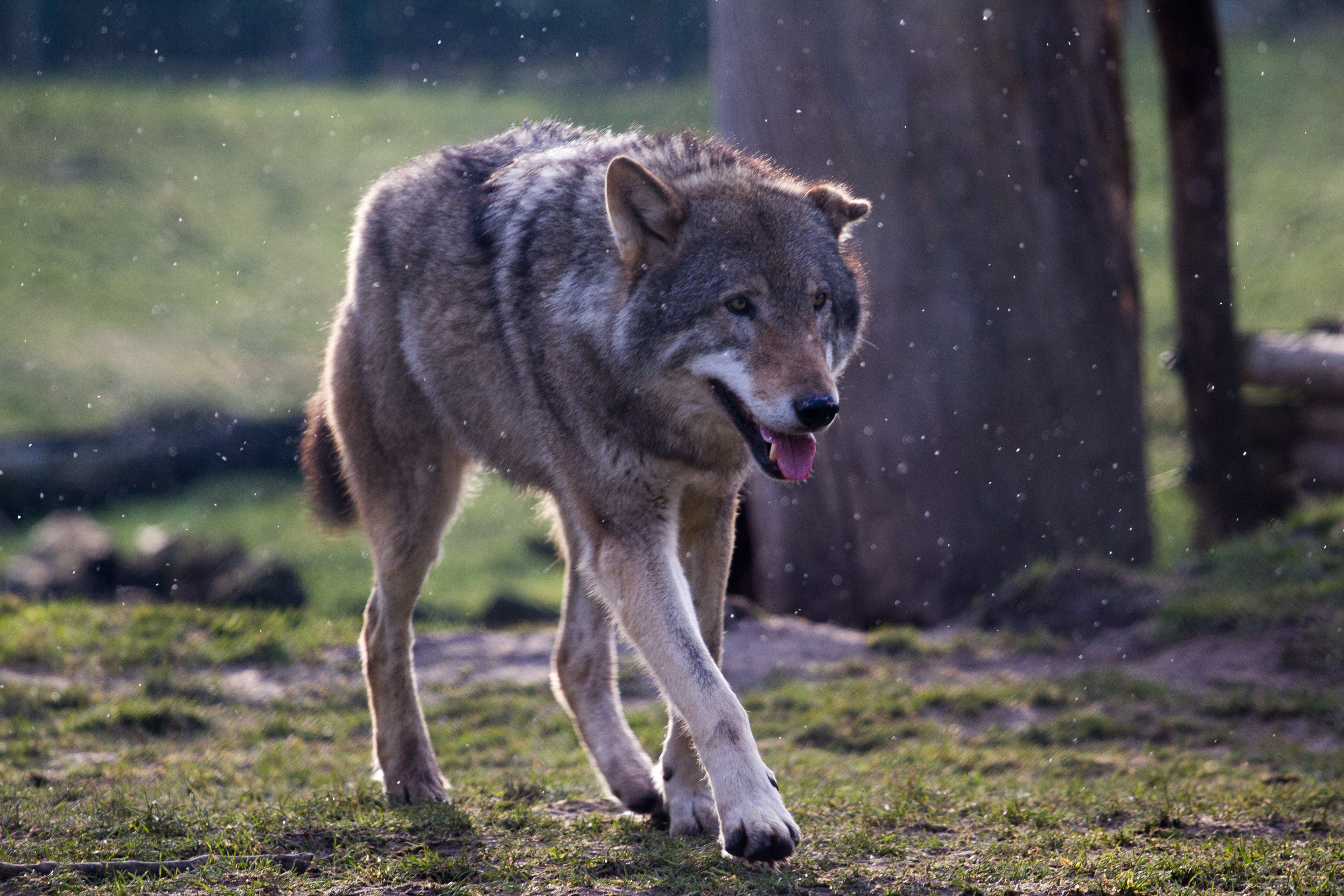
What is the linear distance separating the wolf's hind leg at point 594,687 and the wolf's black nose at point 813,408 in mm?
1173

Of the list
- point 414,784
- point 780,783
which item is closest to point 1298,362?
point 780,783

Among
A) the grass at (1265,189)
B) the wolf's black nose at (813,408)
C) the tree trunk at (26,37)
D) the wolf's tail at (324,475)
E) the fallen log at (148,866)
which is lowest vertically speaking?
the fallen log at (148,866)

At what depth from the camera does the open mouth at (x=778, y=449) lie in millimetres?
3432

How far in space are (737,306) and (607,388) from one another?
497mm

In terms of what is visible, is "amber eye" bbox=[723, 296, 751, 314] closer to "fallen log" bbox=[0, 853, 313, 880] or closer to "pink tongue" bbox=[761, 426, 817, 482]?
"pink tongue" bbox=[761, 426, 817, 482]

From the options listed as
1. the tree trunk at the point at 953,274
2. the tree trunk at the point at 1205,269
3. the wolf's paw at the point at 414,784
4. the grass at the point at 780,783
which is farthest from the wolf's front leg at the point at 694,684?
the tree trunk at the point at 1205,269

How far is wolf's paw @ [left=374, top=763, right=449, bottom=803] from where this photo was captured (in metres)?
4.21

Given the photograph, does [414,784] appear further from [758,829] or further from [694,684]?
[758,829]

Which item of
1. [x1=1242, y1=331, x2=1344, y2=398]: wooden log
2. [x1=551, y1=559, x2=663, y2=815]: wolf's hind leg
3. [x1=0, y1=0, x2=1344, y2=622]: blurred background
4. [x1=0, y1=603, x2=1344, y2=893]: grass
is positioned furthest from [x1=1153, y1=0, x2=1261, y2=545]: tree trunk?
[x1=551, y1=559, x2=663, y2=815]: wolf's hind leg

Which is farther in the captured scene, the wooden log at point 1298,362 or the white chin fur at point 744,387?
the wooden log at point 1298,362

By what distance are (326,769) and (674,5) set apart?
67.7 feet

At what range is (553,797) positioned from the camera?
168 inches

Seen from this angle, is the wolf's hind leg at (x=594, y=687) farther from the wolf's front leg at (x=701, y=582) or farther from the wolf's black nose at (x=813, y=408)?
the wolf's black nose at (x=813, y=408)

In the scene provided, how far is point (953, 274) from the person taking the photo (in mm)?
7297
